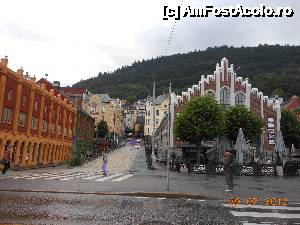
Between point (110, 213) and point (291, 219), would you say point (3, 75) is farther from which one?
point (291, 219)

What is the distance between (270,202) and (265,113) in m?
49.3

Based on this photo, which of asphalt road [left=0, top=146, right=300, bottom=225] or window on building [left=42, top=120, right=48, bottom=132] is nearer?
asphalt road [left=0, top=146, right=300, bottom=225]

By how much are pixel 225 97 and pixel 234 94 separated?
156 centimetres

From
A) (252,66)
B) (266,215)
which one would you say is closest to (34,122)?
(266,215)

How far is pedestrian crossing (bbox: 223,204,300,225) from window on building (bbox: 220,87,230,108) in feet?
156

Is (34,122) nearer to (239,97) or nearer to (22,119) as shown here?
(22,119)

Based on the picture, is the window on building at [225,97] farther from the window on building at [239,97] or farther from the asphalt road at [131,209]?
the asphalt road at [131,209]

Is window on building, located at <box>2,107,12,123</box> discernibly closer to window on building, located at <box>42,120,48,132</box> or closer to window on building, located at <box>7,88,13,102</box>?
window on building, located at <box>7,88,13,102</box>

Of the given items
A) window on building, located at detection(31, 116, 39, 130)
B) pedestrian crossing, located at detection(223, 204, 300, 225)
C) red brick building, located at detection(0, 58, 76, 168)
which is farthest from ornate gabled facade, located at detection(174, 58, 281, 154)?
pedestrian crossing, located at detection(223, 204, 300, 225)

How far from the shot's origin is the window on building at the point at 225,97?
60.4 metres

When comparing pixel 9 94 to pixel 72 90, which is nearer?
pixel 9 94

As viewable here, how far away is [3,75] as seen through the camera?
3306cm

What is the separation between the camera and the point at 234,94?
60.4 metres

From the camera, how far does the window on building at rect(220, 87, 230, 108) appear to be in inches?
2378
